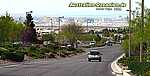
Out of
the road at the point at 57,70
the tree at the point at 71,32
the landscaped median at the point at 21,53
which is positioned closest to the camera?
the road at the point at 57,70

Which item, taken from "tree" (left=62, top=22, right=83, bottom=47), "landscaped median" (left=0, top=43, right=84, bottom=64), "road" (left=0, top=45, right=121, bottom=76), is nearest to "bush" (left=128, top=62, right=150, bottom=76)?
"road" (left=0, top=45, right=121, bottom=76)

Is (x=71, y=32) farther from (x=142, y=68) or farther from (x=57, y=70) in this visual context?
(x=142, y=68)

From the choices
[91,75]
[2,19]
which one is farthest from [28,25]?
[91,75]

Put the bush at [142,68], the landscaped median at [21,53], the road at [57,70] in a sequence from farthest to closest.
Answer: the landscaped median at [21,53], the road at [57,70], the bush at [142,68]

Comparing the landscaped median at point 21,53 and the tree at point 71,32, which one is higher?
the landscaped median at point 21,53

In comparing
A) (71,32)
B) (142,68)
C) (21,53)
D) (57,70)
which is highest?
(142,68)

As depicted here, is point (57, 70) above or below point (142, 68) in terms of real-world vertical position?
below

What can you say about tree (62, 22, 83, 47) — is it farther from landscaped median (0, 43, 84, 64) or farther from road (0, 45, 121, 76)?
road (0, 45, 121, 76)

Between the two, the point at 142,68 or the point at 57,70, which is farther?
the point at 57,70

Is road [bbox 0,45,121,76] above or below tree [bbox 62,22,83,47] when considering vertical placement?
above

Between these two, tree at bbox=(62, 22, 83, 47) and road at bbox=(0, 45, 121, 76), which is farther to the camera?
tree at bbox=(62, 22, 83, 47)

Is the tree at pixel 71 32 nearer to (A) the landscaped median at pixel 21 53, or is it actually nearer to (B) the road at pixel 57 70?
(A) the landscaped median at pixel 21 53

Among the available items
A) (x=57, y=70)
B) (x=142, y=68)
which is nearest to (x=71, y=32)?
(x=57, y=70)

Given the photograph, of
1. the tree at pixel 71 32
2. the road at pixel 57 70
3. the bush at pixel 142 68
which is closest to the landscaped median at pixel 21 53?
the road at pixel 57 70
